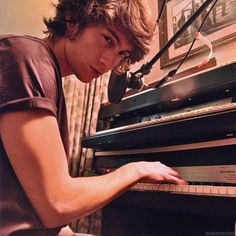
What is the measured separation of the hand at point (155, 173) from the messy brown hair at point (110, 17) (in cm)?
32

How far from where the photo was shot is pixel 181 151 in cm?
100

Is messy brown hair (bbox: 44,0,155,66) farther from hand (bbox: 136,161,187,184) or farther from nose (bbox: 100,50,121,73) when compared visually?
hand (bbox: 136,161,187,184)

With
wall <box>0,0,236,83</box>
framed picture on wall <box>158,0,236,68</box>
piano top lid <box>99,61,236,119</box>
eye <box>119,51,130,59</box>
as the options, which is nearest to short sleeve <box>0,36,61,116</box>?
wall <box>0,0,236,83</box>

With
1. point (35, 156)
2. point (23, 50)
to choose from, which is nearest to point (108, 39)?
point (23, 50)

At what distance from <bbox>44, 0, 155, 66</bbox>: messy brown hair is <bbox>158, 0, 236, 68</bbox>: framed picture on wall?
2.70ft

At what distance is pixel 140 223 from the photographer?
135cm

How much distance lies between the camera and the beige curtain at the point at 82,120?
1805 mm

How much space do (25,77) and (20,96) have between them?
0.04 m

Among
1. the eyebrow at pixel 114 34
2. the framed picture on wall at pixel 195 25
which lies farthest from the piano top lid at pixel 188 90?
the framed picture on wall at pixel 195 25

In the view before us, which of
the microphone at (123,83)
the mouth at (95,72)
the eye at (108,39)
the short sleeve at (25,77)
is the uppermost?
the microphone at (123,83)

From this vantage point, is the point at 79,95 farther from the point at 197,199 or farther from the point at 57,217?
the point at 57,217

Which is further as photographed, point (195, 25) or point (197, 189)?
point (195, 25)

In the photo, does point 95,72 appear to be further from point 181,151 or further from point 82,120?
point 82,120

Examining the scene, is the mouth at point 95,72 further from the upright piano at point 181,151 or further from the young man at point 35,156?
the upright piano at point 181,151
